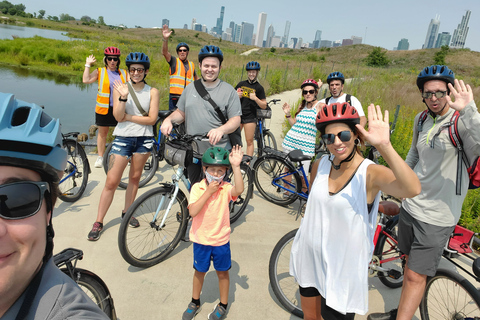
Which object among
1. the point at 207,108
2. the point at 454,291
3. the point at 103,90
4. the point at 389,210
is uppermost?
the point at 207,108

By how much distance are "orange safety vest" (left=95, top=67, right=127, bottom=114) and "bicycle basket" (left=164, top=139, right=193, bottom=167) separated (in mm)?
2218

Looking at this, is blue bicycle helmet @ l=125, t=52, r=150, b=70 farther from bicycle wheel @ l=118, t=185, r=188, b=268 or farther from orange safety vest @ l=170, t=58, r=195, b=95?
orange safety vest @ l=170, t=58, r=195, b=95

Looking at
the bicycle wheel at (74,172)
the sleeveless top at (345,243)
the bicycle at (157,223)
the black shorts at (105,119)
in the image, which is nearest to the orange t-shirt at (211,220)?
the bicycle at (157,223)

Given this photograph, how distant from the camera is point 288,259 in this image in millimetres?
3031

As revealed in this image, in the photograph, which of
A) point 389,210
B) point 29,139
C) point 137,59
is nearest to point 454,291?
point 389,210

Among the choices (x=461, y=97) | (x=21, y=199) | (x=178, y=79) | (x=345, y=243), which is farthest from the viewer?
(x=178, y=79)

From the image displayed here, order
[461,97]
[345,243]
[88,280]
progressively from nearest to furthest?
[345,243] < [88,280] < [461,97]

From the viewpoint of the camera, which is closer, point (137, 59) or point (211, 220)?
point (211, 220)

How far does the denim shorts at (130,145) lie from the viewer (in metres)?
3.67

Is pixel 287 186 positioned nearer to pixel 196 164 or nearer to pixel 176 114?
pixel 196 164

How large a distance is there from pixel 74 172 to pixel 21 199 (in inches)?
162

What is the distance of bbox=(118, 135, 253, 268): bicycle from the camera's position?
315cm

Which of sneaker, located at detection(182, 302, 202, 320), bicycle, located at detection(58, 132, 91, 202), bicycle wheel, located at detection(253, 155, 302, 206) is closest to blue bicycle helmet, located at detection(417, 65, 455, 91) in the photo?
bicycle wheel, located at detection(253, 155, 302, 206)

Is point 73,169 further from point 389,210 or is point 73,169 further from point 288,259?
point 389,210
